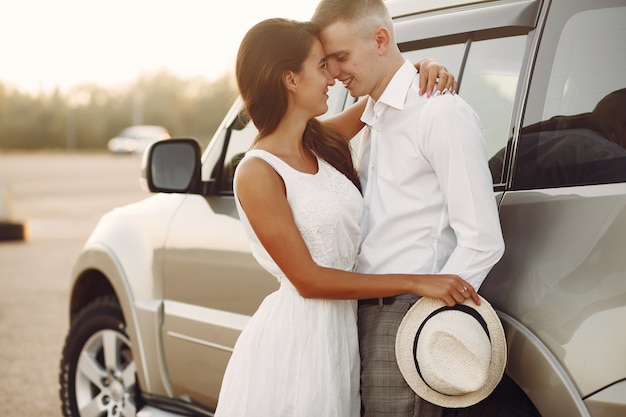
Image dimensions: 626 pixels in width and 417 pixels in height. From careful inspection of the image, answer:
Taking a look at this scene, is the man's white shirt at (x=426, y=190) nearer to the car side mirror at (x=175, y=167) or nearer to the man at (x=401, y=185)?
the man at (x=401, y=185)

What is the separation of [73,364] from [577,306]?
3.06m

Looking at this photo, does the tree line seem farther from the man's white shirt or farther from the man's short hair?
the man's white shirt

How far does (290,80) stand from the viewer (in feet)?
9.55

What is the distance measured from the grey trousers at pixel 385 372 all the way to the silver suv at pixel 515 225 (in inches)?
7.5

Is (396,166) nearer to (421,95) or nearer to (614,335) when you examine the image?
(421,95)

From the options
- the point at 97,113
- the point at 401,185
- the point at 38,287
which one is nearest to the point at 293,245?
the point at 401,185

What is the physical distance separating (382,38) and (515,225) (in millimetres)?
713

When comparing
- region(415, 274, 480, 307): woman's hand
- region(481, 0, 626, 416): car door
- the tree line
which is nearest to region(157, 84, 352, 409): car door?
region(415, 274, 480, 307): woman's hand

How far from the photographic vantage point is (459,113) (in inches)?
104

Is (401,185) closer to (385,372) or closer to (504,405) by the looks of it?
(385,372)

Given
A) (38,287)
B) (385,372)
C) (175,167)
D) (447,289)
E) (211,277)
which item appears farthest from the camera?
(38,287)

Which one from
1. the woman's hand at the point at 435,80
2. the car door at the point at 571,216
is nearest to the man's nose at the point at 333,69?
the woman's hand at the point at 435,80

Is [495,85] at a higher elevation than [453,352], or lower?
higher

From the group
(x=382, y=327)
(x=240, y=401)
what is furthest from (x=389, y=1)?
→ (x=240, y=401)
